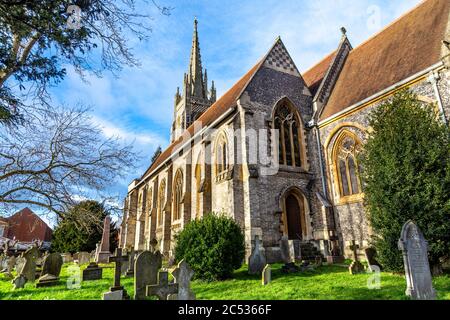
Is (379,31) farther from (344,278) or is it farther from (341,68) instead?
(344,278)

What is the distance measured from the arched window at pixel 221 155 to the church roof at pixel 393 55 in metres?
5.20

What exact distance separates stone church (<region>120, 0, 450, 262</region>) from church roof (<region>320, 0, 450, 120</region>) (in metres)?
0.06

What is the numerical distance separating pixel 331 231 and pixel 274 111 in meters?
6.30

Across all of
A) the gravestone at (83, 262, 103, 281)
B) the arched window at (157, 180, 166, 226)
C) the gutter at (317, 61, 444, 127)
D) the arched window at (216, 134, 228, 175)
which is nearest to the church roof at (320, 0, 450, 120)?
the gutter at (317, 61, 444, 127)

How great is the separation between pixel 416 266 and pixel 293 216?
7650mm

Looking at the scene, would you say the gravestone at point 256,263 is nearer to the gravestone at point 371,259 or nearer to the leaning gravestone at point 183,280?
the gravestone at point 371,259

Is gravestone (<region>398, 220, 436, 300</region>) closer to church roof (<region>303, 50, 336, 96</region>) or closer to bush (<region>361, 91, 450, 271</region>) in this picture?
bush (<region>361, 91, 450, 271</region>)

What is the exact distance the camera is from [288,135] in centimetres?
1437

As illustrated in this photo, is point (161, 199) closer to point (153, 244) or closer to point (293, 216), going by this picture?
point (153, 244)

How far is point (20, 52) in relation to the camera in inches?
255

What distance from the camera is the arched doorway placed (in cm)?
→ 1282

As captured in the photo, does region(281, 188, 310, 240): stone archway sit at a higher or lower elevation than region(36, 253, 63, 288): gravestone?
higher

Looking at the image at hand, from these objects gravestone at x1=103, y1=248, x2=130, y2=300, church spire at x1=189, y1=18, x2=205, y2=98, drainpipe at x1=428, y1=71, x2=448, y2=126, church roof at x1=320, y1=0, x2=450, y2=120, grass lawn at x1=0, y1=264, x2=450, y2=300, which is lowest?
grass lawn at x1=0, y1=264, x2=450, y2=300

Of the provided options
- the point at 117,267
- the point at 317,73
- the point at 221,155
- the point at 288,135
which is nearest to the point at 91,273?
the point at 117,267
